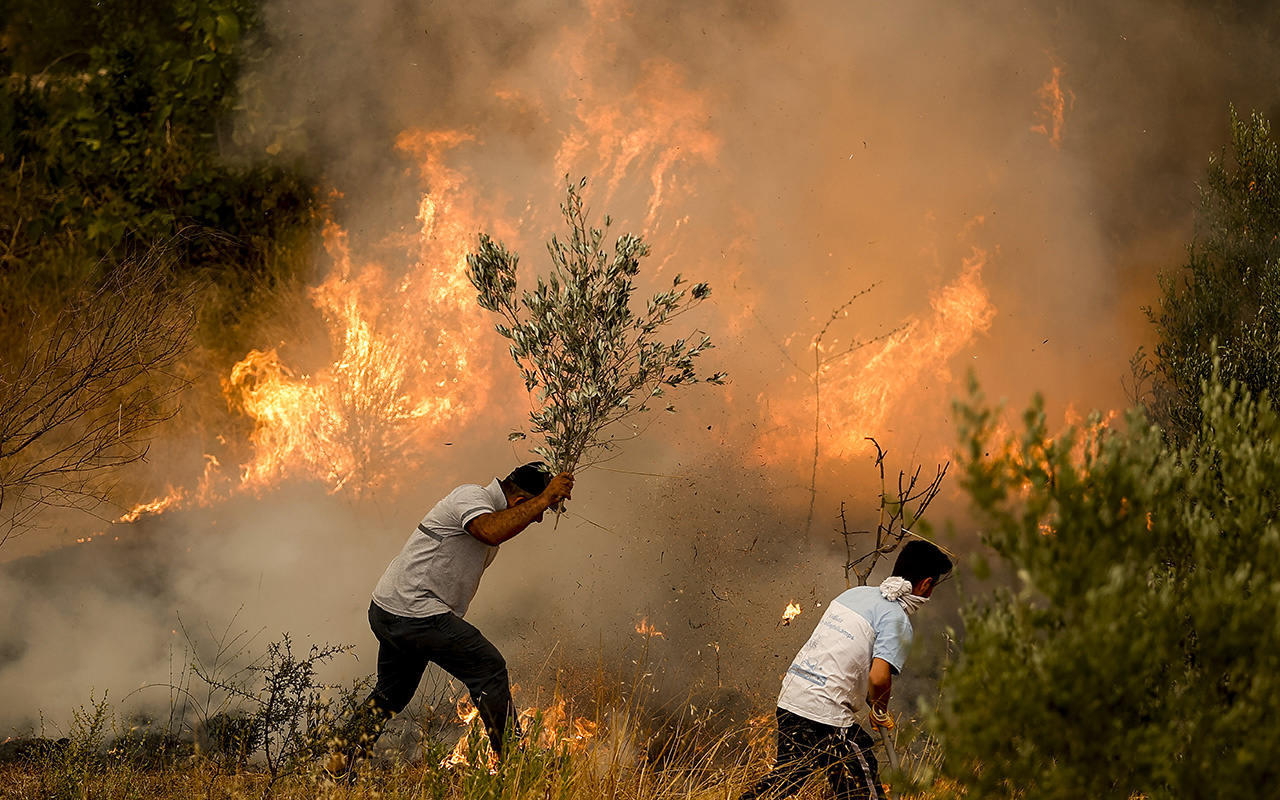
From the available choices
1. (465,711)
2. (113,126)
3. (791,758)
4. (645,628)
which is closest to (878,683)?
(791,758)

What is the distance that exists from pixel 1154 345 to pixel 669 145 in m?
5.45

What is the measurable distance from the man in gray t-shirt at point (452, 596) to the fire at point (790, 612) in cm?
385

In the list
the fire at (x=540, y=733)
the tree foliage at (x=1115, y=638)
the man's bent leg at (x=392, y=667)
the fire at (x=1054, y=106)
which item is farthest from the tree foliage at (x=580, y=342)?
the fire at (x=1054, y=106)

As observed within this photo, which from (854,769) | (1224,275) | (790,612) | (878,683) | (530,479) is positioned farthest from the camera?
(1224,275)

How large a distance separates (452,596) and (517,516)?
25.3 inches

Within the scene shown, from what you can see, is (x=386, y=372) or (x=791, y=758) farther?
(x=386, y=372)

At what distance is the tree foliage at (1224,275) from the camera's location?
801cm

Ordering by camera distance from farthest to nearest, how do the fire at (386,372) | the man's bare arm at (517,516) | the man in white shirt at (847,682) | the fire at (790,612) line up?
the fire at (386,372), the fire at (790,612), the man's bare arm at (517,516), the man in white shirt at (847,682)

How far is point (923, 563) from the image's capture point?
15.3 feet

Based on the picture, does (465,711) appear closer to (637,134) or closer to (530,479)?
(530,479)

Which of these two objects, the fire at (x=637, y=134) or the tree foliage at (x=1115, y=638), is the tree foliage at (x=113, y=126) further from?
the tree foliage at (x=1115, y=638)

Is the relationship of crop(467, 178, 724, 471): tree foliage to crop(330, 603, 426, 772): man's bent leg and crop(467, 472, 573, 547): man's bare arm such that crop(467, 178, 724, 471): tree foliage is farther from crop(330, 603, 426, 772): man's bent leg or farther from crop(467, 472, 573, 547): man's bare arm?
crop(330, 603, 426, 772): man's bent leg

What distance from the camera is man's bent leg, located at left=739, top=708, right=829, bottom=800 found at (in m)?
4.41

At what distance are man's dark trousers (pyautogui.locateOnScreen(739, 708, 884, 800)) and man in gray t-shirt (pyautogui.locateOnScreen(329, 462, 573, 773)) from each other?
55.1 inches
